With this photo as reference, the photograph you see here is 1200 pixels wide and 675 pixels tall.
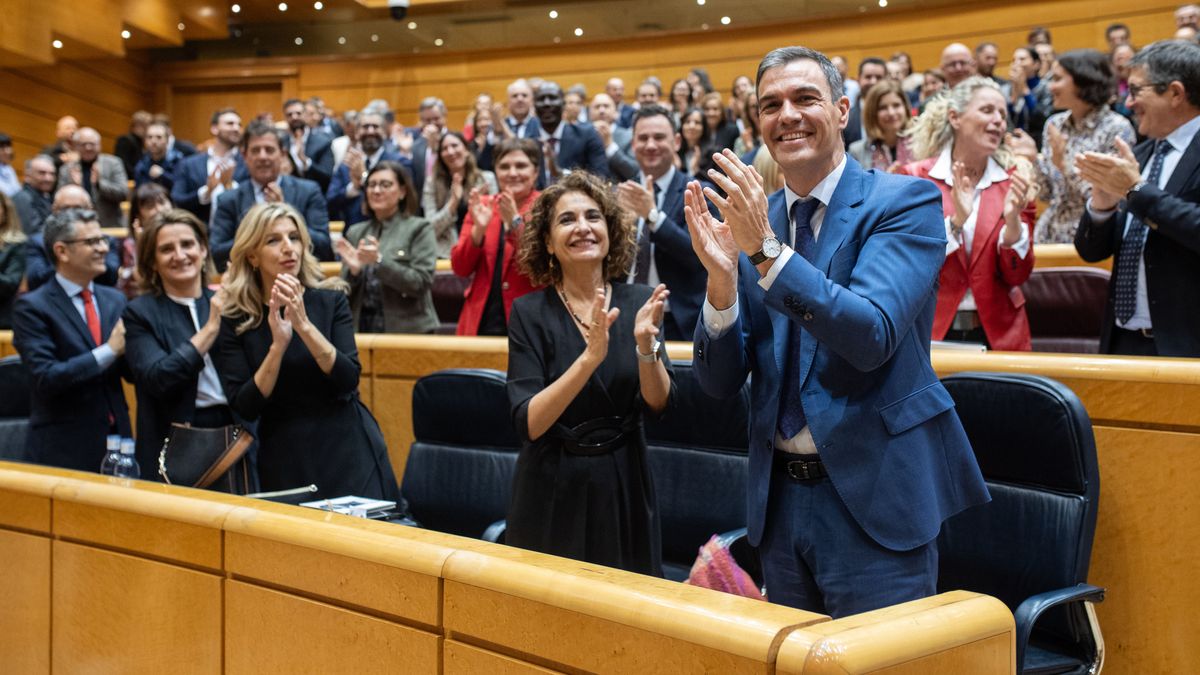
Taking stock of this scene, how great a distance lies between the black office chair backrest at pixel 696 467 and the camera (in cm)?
219

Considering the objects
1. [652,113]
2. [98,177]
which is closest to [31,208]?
[98,177]

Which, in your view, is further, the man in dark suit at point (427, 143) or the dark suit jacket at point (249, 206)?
the man in dark suit at point (427, 143)

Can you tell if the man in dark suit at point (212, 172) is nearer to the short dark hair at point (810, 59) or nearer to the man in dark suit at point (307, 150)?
the man in dark suit at point (307, 150)

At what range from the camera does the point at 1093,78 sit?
3.20 metres

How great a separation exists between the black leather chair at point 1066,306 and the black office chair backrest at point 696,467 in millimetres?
1449

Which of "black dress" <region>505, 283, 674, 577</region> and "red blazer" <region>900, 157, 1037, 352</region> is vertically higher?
"red blazer" <region>900, 157, 1037, 352</region>

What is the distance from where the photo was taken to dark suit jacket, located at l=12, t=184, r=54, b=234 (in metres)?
6.20

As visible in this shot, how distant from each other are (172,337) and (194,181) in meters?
2.98

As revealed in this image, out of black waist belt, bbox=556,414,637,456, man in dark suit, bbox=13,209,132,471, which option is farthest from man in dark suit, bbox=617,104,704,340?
man in dark suit, bbox=13,209,132,471

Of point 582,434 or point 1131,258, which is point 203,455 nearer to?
point 582,434

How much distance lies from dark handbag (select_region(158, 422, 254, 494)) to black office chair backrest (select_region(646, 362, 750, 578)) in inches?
34.6

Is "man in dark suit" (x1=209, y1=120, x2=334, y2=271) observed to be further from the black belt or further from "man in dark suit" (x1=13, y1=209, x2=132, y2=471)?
the black belt

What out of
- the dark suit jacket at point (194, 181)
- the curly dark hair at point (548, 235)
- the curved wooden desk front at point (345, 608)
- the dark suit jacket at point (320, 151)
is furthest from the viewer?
the dark suit jacket at point (320, 151)

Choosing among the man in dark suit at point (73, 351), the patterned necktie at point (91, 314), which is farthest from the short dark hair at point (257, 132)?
the patterned necktie at point (91, 314)
